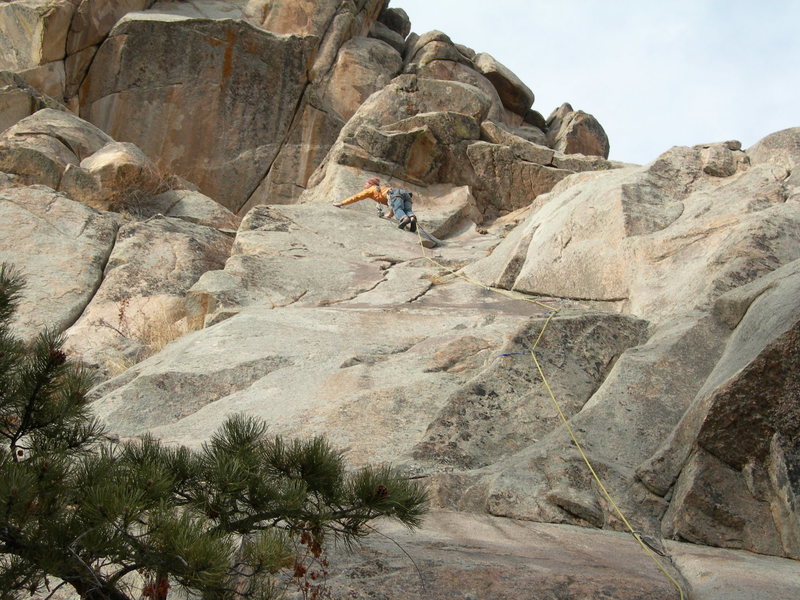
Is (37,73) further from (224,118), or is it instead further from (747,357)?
(747,357)

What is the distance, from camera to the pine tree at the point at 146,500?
2.88 m

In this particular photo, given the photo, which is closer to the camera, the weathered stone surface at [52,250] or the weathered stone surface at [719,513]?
the weathered stone surface at [719,513]

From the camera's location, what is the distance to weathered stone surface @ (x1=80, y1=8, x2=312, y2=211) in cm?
2064

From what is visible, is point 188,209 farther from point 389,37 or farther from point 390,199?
point 389,37

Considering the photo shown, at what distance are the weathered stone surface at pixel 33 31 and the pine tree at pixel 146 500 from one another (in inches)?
761

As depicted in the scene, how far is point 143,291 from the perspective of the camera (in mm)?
11289

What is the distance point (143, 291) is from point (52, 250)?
1.42 metres

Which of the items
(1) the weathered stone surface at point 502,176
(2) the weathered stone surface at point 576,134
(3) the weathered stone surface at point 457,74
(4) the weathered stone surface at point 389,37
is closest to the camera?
(1) the weathered stone surface at point 502,176

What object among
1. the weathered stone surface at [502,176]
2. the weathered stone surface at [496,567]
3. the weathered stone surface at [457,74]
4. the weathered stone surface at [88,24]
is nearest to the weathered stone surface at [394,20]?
the weathered stone surface at [457,74]

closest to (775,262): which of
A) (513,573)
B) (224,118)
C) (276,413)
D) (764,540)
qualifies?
(764,540)

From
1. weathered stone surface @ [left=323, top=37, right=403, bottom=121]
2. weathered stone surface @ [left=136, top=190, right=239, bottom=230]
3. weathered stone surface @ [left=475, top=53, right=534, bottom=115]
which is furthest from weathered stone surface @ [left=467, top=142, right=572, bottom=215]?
weathered stone surface @ [left=475, top=53, right=534, bottom=115]

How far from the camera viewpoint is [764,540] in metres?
4.78

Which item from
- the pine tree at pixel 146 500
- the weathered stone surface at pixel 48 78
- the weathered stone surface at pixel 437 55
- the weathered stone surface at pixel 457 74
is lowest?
the pine tree at pixel 146 500

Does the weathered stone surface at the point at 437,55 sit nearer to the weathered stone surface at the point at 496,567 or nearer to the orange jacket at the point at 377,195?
the orange jacket at the point at 377,195
